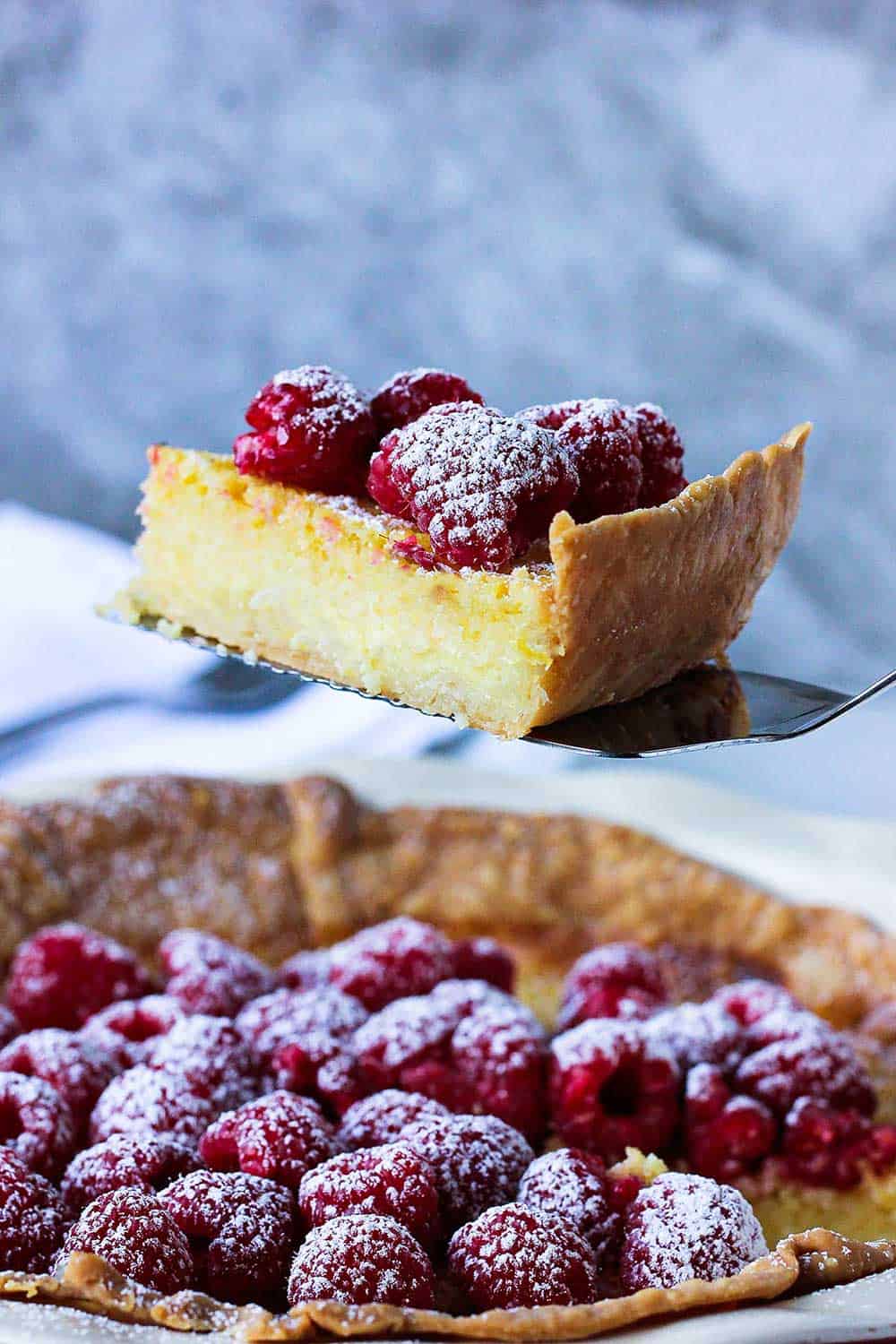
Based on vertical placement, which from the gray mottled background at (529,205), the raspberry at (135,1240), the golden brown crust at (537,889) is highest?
the gray mottled background at (529,205)

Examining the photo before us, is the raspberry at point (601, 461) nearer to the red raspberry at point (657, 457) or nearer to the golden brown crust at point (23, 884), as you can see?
the red raspberry at point (657, 457)

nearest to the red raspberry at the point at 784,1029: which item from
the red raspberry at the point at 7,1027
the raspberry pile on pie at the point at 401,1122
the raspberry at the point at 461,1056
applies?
the raspberry pile on pie at the point at 401,1122

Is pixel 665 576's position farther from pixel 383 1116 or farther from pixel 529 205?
pixel 529 205

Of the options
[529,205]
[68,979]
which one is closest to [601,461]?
[68,979]

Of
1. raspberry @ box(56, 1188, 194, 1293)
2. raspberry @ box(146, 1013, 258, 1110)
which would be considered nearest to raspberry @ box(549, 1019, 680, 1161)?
raspberry @ box(146, 1013, 258, 1110)

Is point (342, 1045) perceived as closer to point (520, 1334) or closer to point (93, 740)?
point (520, 1334)
